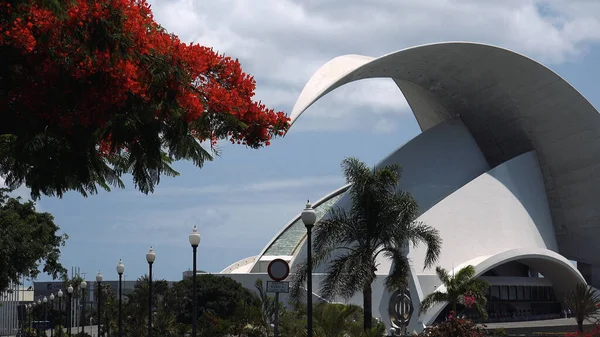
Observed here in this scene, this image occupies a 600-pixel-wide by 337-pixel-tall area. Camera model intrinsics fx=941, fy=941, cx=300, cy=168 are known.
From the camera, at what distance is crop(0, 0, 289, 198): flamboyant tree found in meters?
9.24

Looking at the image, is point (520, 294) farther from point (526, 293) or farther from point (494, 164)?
point (494, 164)

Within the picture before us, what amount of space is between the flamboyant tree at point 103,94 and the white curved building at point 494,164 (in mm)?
30786

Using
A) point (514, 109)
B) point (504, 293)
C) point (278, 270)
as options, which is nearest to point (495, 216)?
point (514, 109)

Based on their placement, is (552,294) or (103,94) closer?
(103,94)

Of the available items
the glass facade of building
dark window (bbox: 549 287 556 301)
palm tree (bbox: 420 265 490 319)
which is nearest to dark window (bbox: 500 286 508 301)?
dark window (bbox: 549 287 556 301)

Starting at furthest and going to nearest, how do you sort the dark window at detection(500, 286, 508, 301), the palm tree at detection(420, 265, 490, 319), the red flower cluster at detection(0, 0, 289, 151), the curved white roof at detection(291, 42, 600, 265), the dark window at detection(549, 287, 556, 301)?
the dark window at detection(500, 286, 508, 301)
the dark window at detection(549, 287, 556, 301)
the curved white roof at detection(291, 42, 600, 265)
the palm tree at detection(420, 265, 490, 319)
the red flower cluster at detection(0, 0, 289, 151)

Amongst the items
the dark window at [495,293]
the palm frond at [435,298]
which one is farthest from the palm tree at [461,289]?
the dark window at [495,293]

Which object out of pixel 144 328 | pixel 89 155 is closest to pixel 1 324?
pixel 144 328

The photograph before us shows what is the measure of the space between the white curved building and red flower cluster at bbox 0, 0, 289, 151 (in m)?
30.9

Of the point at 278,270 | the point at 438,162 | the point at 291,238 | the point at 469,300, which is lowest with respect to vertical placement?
the point at 469,300

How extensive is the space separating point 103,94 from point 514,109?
39.5 metres

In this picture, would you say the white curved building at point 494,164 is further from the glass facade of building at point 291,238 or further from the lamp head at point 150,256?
the lamp head at point 150,256

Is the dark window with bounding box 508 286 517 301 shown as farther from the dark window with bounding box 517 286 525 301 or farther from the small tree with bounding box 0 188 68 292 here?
the small tree with bounding box 0 188 68 292

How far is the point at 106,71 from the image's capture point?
9406 millimetres
